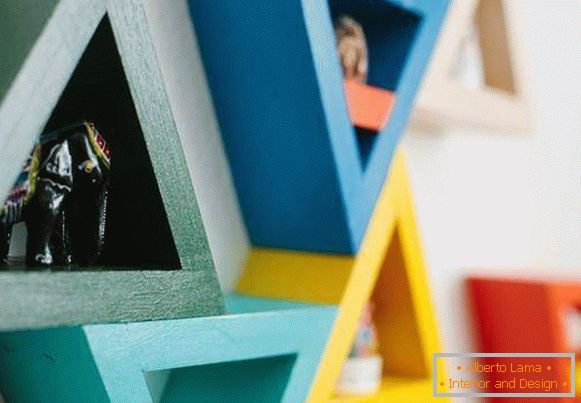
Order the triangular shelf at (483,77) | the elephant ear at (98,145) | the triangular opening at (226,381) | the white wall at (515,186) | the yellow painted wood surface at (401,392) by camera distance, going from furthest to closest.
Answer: the white wall at (515,186)
the triangular shelf at (483,77)
the yellow painted wood surface at (401,392)
the triangular opening at (226,381)
the elephant ear at (98,145)

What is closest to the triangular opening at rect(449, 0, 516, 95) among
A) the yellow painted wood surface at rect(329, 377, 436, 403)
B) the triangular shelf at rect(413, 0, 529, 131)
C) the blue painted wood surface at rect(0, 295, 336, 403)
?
the triangular shelf at rect(413, 0, 529, 131)

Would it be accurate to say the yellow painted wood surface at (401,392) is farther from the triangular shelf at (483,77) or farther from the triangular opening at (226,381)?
the triangular shelf at (483,77)

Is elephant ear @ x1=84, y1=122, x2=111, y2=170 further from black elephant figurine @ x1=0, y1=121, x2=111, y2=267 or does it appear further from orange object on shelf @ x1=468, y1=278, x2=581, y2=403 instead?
orange object on shelf @ x1=468, y1=278, x2=581, y2=403

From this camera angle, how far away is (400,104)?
77cm

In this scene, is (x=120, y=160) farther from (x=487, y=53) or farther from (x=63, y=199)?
(x=487, y=53)

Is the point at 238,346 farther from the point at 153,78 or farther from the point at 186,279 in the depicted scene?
the point at 153,78

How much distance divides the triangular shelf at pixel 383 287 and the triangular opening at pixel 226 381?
0.05 meters

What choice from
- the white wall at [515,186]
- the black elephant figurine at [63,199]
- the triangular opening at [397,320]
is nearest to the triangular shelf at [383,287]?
the triangular opening at [397,320]

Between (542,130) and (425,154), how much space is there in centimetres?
36

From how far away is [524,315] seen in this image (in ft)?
3.35

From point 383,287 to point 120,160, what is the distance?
0.43m

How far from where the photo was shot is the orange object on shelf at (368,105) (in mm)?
723

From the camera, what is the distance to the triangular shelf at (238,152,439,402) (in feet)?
2.32

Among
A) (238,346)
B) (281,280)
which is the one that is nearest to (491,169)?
(281,280)
